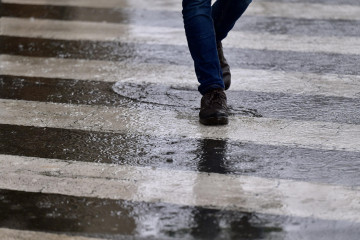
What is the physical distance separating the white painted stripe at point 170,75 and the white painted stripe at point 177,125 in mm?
582

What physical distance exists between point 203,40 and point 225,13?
49 cm

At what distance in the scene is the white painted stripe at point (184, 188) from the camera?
364 centimetres

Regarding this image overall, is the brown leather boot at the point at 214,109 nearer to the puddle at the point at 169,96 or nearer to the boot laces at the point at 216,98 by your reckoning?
the boot laces at the point at 216,98

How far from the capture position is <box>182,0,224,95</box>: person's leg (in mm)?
4664

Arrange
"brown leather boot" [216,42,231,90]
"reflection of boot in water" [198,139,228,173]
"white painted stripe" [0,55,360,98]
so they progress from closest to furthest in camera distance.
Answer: "reflection of boot in water" [198,139,228,173] < "brown leather boot" [216,42,231,90] < "white painted stripe" [0,55,360,98]

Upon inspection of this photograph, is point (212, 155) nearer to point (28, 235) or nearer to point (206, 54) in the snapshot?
point (206, 54)

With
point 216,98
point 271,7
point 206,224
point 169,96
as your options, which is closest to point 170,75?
point 169,96

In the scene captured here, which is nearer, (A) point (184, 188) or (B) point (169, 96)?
(A) point (184, 188)

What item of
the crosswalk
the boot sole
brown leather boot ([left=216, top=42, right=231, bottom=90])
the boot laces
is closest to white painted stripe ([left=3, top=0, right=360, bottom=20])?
the crosswalk

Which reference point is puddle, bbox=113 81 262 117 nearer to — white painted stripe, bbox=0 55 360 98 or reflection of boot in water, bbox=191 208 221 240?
white painted stripe, bbox=0 55 360 98

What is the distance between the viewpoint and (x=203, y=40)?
4.70 m

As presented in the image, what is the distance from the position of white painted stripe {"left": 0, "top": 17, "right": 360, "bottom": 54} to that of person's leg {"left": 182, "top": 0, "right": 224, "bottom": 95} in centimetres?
159

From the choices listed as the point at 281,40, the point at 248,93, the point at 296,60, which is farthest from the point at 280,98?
the point at 281,40

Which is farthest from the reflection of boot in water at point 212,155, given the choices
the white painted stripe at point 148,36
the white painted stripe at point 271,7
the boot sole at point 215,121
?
the white painted stripe at point 271,7
